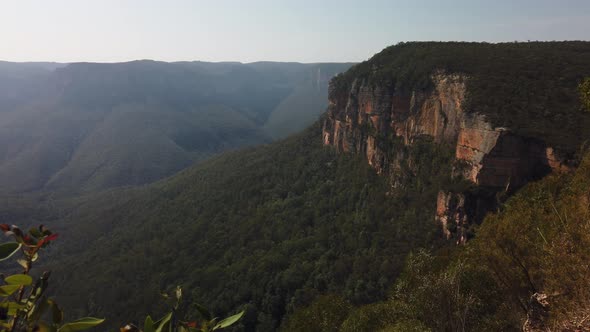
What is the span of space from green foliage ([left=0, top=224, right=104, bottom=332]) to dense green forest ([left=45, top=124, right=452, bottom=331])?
1201 inches

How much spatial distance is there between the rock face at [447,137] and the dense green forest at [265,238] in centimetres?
213

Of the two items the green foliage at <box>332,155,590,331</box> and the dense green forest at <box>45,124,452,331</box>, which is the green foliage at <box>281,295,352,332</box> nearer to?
the green foliage at <box>332,155,590,331</box>

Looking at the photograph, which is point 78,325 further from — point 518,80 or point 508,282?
point 518,80

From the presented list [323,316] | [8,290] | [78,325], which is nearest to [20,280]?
[8,290]

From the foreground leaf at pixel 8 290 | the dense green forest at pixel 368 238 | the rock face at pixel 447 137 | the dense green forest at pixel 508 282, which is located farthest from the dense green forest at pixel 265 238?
the foreground leaf at pixel 8 290

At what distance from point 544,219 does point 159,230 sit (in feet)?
178

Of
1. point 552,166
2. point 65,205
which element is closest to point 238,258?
point 552,166

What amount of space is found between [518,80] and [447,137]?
26.2 ft

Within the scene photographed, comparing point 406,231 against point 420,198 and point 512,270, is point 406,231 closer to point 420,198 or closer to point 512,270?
point 420,198

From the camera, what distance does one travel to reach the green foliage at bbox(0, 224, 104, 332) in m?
2.43

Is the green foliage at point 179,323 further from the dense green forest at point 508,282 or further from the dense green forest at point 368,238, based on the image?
the dense green forest at point 368,238

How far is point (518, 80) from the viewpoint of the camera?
34062 mm

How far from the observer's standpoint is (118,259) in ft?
173

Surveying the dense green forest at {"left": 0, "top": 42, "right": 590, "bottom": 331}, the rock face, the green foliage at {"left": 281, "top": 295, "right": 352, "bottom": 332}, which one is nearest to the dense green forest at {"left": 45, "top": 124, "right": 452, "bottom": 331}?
the dense green forest at {"left": 0, "top": 42, "right": 590, "bottom": 331}
